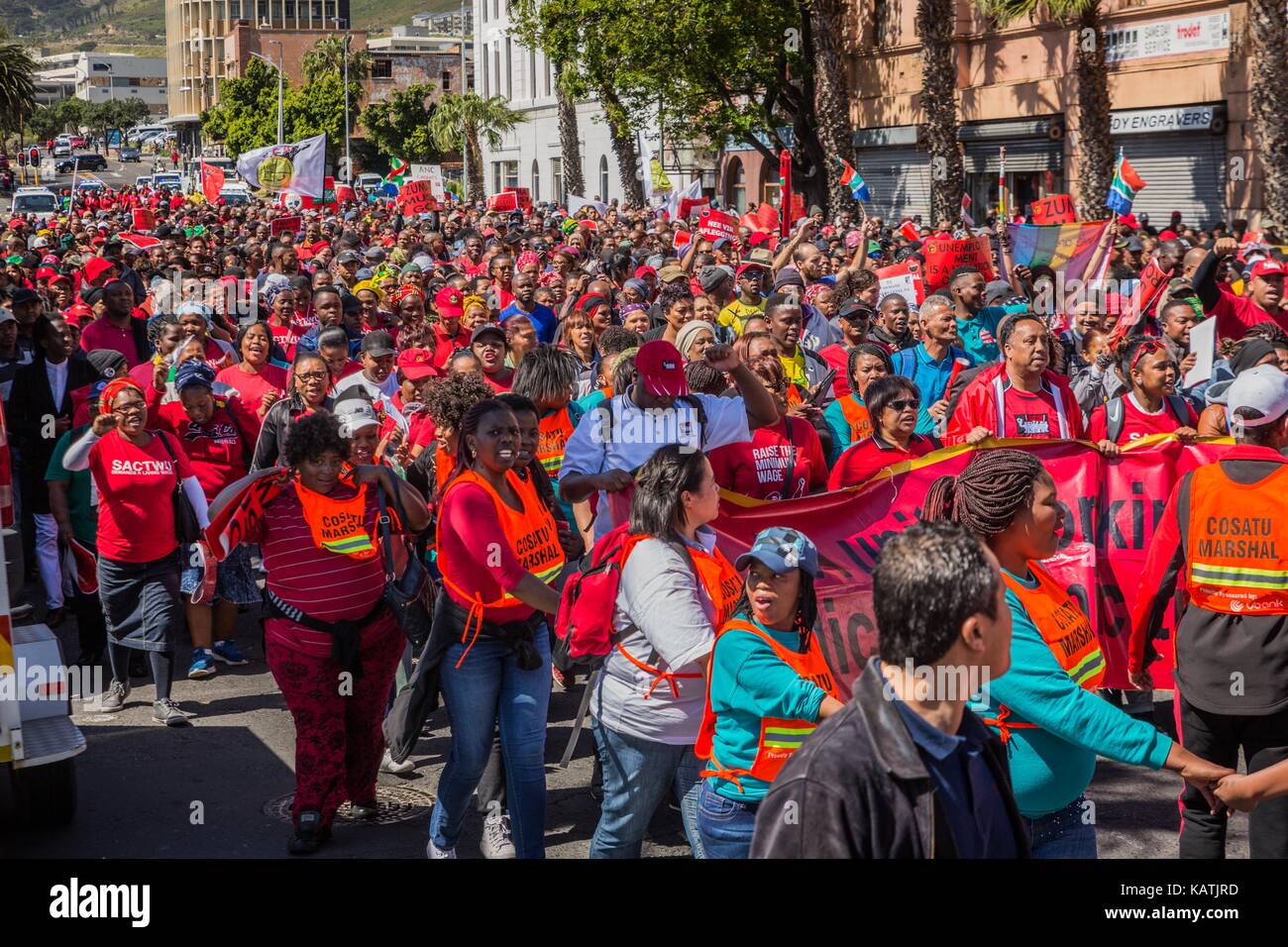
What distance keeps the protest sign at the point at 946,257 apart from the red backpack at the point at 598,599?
755 cm

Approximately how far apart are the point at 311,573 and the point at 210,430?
317 cm

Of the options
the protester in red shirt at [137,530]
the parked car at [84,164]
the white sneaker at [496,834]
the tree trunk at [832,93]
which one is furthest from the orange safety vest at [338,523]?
the parked car at [84,164]

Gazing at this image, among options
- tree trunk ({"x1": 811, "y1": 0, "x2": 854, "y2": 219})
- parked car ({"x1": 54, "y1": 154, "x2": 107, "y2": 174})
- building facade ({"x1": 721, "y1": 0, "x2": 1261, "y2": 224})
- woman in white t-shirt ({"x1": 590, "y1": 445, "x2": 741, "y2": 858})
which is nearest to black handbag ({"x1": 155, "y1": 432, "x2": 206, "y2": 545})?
woman in white t-shirt ({"x1": 590, "y1": 445, "x2": 741, "y2": 858})

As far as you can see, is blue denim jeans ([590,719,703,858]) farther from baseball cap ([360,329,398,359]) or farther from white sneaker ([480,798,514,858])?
baseball cap ([360,329,398,359])

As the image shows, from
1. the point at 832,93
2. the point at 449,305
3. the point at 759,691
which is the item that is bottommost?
the point at 759,691

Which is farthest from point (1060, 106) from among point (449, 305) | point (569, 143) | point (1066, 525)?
point (1066, 525)

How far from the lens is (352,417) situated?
6441 mm

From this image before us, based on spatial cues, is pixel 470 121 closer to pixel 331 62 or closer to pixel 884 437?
pixel 331 62

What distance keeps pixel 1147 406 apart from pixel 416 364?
504cm

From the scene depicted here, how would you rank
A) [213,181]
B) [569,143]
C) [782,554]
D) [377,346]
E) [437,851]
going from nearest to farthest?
[782,554], [437,851], [377,346], [213,181], [569,143]

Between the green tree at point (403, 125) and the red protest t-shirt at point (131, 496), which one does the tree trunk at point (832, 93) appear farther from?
the green tree at point (403, 125)

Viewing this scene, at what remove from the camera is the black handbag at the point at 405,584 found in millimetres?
6426
